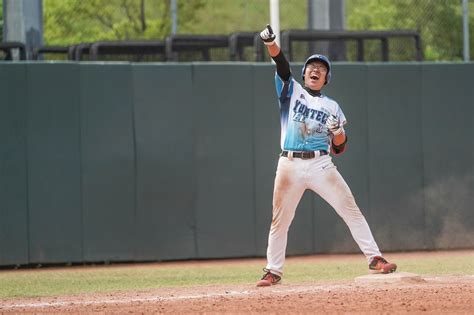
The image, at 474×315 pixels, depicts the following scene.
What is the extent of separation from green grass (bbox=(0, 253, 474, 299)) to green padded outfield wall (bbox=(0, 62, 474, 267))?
1.37ft

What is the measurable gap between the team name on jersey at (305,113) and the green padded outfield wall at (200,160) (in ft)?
13.3

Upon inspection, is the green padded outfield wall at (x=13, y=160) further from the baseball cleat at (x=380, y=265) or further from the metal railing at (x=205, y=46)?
the baseball cleat at (x=380, y=265)

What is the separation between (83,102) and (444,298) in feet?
18.9

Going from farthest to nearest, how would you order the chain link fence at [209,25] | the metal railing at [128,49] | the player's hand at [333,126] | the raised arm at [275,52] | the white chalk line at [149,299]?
the chain link fence at [209,25], the metal railing at [128,49], the player's hand at [333,126], the raised arm at [275,52], the white chalk line at [149,299]

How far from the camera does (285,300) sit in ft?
27.5

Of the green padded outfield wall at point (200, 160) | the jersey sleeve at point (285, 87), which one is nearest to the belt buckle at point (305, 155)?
the jersey sleeve at point (285, 87)

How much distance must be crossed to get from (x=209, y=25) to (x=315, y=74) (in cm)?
1624

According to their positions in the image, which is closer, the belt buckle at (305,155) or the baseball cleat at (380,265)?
the belt buckle at (305,155)

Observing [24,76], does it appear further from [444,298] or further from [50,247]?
[444,298]

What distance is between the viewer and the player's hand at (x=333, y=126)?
29.9 ft

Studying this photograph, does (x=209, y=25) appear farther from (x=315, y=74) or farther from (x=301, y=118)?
(x=301, y=118)

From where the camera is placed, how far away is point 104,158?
12859 millimetres

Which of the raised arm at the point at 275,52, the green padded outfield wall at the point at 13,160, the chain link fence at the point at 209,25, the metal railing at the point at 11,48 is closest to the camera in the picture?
the raised arm at the point at 275,52

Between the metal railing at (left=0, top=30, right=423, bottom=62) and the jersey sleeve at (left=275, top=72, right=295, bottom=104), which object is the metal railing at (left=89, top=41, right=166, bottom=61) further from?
→ the jersey sleeve at (left=275, top=72, right=295, bottom=104)
